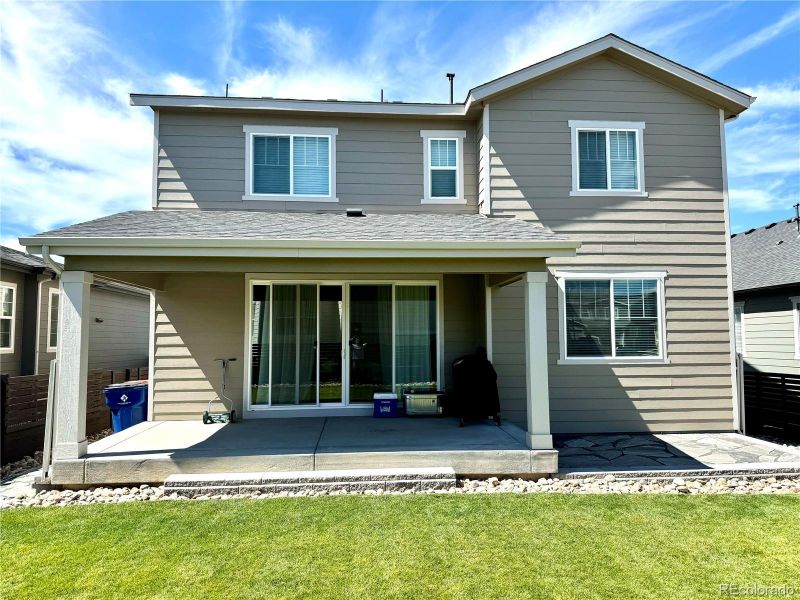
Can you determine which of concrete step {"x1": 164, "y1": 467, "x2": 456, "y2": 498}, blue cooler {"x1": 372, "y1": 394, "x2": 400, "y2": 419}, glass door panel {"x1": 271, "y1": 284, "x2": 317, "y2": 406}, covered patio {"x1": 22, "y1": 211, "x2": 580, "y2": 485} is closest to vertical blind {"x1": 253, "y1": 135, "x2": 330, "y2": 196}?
covered patio {"x1": 22, "y1": 211, "x2": 580, "y2": 485}

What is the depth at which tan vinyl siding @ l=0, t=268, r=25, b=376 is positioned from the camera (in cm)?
898

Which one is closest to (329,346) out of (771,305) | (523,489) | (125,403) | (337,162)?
(337,162)

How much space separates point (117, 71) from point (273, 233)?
638 centimetres

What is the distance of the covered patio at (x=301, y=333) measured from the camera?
208 inches

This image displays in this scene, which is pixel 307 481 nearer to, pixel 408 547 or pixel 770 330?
pixel 408 547

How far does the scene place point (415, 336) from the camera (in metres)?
8.03

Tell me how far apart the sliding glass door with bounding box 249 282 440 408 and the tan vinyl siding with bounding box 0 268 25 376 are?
525 centimetres

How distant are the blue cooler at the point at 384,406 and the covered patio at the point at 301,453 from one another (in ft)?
3.38

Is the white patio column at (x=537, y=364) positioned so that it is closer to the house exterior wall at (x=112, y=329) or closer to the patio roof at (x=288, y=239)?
the patio roof at (x=288, y=239)

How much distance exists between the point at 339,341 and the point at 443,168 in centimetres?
353

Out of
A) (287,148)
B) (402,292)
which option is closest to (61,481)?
(402,292)

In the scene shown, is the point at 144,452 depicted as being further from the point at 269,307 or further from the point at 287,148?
the point at 287,148

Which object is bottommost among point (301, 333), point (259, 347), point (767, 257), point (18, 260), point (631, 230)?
point (259, 347)

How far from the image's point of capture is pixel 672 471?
5.48 meters
